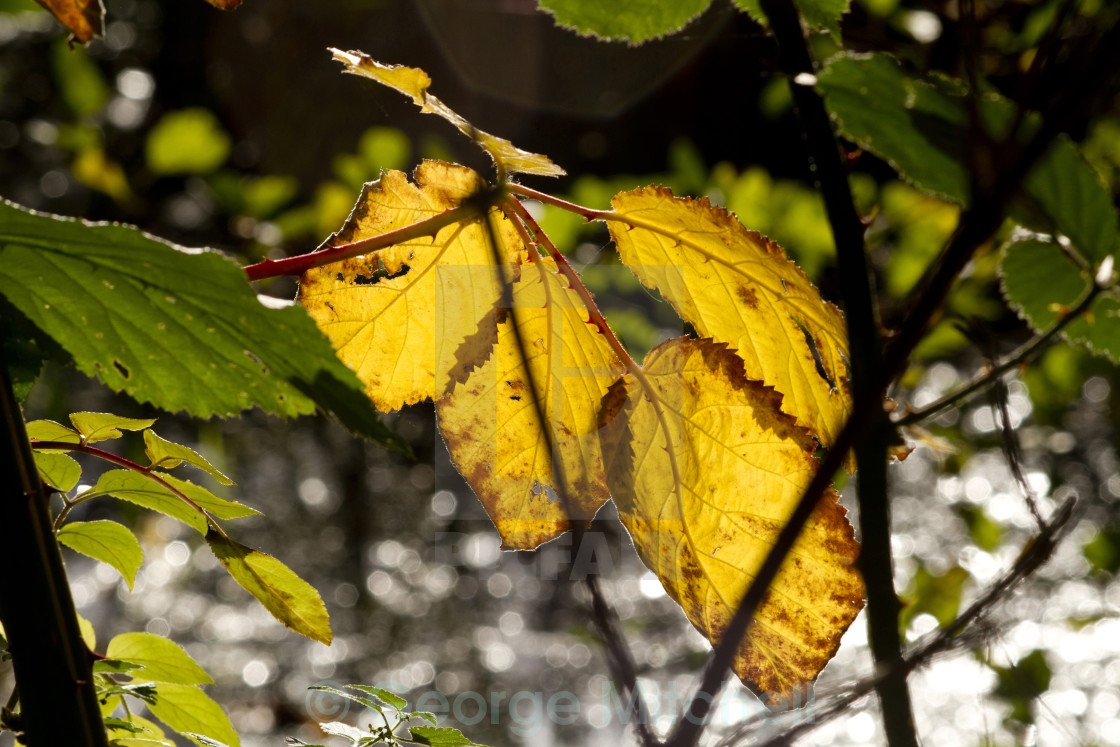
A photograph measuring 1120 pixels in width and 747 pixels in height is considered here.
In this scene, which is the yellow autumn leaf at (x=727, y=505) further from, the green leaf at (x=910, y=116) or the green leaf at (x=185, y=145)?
the green leaf at (x=185, y=145)

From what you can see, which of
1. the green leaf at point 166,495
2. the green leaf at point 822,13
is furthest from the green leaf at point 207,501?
the green leaf at point 822,13

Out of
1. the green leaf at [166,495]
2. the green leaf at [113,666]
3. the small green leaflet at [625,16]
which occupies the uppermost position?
the small green leaflet at [625,16]

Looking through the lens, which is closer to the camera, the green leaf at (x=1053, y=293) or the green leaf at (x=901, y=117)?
the green leaf at (x=901, y=117)

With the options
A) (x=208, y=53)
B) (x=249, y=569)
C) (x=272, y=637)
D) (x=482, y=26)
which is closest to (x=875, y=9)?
(x=482, y=26)

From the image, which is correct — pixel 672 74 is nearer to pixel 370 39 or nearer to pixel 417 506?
pixel 370 39

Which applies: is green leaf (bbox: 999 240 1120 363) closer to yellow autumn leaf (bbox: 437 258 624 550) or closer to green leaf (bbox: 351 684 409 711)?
yellow autumn leaf (bbox: 437 258 624 550)
